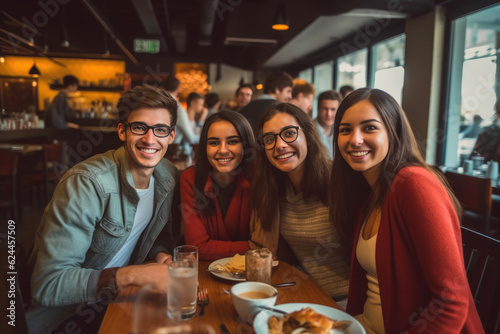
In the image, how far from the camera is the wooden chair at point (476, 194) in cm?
298

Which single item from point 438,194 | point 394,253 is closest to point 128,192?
point 394,253

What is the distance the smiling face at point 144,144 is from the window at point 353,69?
5.28 m

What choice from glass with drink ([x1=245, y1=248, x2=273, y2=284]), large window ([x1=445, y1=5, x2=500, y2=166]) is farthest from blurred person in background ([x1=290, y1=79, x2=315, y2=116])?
glass with drink ([x1=245, y1=248, x2=273, y2=284])

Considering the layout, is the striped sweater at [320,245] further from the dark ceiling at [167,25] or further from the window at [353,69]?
the window at [353,69]

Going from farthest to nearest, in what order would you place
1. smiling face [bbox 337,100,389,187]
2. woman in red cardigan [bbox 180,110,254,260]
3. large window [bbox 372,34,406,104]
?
large window [bbox 372,34,406,104] < woman in red cardigan [bbox 180,110,254,260] < smiling face [bbox 337,100,389,187]

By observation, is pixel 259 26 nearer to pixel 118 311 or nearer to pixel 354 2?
pixel 354 2

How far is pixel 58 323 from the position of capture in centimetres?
150

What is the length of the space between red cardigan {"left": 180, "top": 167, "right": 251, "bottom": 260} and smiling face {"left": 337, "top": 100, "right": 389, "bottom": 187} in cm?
63

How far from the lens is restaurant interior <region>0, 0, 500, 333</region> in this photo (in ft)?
13.3

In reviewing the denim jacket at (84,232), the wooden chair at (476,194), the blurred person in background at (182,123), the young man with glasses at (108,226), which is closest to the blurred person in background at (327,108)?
the wooden chair at (476,194)

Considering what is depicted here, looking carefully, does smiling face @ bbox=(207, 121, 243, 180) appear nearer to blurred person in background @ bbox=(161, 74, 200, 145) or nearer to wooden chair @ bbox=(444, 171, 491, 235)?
wooden chair @ bbox=(444, 171, 491, 235)

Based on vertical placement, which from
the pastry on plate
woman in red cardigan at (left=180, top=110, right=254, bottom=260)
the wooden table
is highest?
woman in red cardigan at (left=180, top=110, right=254, bottom=260)

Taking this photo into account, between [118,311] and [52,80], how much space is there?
9.70m

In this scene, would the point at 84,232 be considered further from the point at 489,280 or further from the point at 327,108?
the point at 327,108
